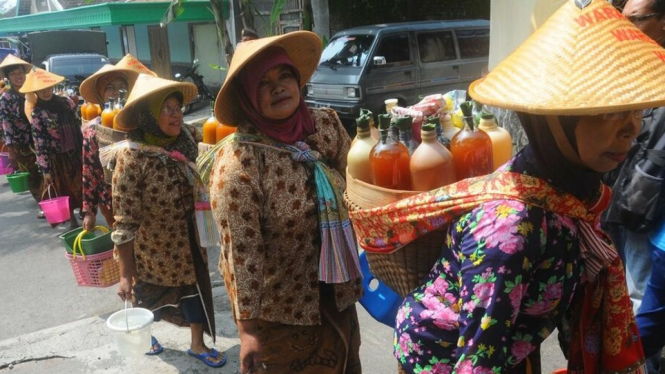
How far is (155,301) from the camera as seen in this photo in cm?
333

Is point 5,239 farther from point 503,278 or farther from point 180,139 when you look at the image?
point 503,278

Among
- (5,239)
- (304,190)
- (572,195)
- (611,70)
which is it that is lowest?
(5,239)

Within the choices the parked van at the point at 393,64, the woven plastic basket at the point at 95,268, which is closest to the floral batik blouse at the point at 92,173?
the woven plastic basket at the point at 95,268

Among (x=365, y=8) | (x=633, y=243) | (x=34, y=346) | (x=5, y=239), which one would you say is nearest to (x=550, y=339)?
(x=633, y=243)

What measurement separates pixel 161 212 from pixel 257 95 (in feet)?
4.13

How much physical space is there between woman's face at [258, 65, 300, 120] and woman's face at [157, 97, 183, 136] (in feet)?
3.82

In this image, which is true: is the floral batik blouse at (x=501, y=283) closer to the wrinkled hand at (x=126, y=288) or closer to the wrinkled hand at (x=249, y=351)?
the wrinkled hand at (x=249, y=351)

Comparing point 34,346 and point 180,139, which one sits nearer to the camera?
point 180,139

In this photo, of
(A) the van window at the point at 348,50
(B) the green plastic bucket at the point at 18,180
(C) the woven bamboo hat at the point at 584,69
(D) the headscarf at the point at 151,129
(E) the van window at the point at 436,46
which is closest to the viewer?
(C) the woven bamboo hat at the point at 584,69

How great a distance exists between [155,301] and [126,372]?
0.48m

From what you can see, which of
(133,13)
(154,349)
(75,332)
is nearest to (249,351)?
(154,349)

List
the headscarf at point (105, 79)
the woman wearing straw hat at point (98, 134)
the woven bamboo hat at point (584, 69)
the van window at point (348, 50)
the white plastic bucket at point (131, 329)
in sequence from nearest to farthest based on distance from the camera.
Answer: the woven bamboo hat at point (584, 69), the white plastic bucket at point (131, 329), the woman wearing straw hat at point (98, 134), the headscarf at point (105, 79), the van window at point (348, 50)

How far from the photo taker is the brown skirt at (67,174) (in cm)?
611

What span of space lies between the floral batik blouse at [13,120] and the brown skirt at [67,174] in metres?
0.77
